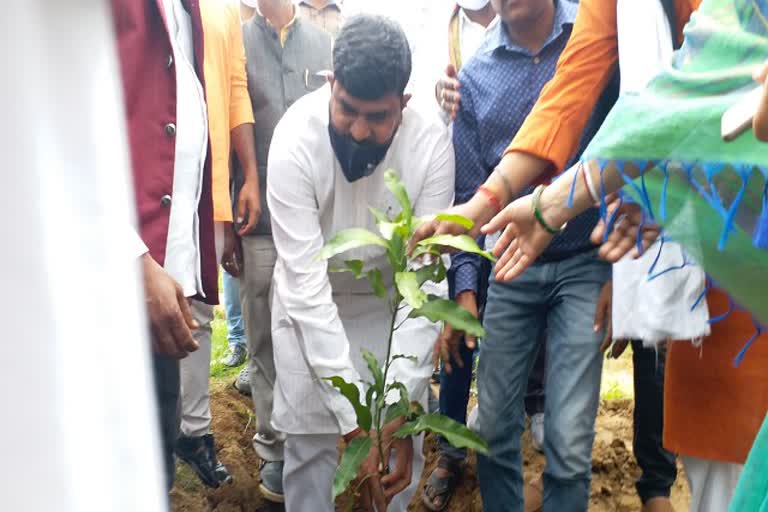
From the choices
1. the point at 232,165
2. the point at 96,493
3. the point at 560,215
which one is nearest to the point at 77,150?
the point at 96,493

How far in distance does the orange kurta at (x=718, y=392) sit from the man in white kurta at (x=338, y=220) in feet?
2.63

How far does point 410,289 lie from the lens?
1.79 metres

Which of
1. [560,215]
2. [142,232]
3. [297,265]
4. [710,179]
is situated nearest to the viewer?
[710,179]

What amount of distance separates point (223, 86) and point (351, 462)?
134cm

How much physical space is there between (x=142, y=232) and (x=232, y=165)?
1.09 m

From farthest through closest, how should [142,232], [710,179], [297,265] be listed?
[297,265] < [142,232] < [710,179]

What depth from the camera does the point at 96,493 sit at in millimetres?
400

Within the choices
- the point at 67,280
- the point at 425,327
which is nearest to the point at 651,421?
the point at 425,327

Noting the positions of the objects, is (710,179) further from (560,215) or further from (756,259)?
(560,215)

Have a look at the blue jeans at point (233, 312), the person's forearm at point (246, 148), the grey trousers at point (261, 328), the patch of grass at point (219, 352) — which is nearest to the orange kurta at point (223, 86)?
the person's forearm at point (246, 148)

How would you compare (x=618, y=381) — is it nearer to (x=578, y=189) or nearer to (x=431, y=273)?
(x=431, y=273)

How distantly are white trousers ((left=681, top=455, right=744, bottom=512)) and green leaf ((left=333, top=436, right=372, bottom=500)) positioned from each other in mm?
721

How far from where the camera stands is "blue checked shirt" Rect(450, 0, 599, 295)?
7.26 feet

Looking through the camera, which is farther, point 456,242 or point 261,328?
point 261,328
